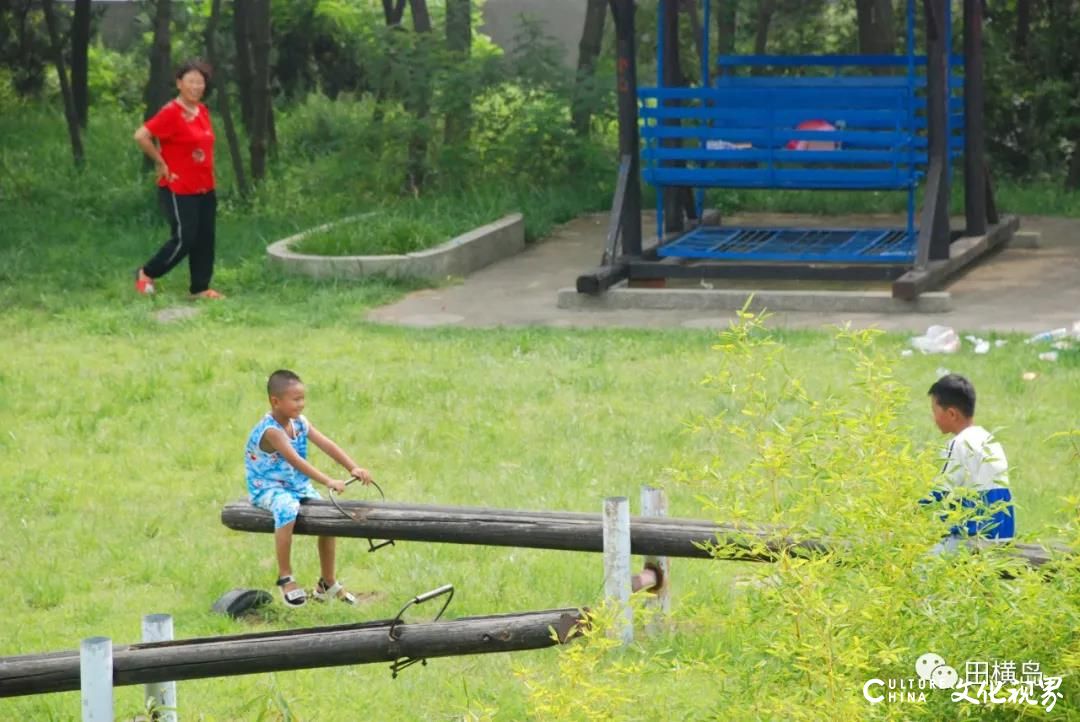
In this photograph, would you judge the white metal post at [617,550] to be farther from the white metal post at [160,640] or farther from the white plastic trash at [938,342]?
the white plastic trash at [938,342]

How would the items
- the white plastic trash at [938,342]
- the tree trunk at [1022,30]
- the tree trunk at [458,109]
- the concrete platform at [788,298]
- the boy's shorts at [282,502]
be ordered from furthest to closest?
1. the tree trunk at [1022,30]
2. the tree trunk at [458,109]
3. the concrete platform at [788,298]
4. the white plastic trash at [938,342]
5. the boy's shorts at [282,502]

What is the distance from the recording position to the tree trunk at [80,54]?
71.7 feet

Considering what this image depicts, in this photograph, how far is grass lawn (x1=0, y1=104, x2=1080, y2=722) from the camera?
6.53 metres

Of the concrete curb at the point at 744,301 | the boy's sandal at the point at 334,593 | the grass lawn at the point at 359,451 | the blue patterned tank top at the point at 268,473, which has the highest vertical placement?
the blue patterned tank top at the point at 268,473

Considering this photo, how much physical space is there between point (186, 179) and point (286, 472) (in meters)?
7.14

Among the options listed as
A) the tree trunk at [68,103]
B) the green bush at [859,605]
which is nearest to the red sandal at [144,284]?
the tree trunk at [68,103]

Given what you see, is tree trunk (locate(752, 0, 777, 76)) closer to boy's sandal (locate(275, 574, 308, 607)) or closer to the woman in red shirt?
the woman in red shirt

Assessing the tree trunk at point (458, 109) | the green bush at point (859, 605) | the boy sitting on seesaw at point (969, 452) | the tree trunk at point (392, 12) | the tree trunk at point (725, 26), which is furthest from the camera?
the tree trunk at point (392, 12)

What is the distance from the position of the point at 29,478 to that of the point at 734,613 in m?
5.78

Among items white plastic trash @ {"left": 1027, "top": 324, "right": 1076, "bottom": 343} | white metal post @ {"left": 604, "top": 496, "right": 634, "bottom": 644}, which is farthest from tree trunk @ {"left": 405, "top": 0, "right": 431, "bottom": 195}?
white metal post @ {"left": 604, "top": 496, "right": 634, "bottom": 644}

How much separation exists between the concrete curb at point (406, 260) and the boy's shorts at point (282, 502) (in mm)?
7339

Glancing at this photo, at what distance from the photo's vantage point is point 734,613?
179 inches

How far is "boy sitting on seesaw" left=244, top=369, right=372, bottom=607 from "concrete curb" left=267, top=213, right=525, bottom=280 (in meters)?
7.12

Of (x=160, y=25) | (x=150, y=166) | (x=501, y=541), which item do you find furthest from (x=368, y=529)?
(x=150, y=166)
